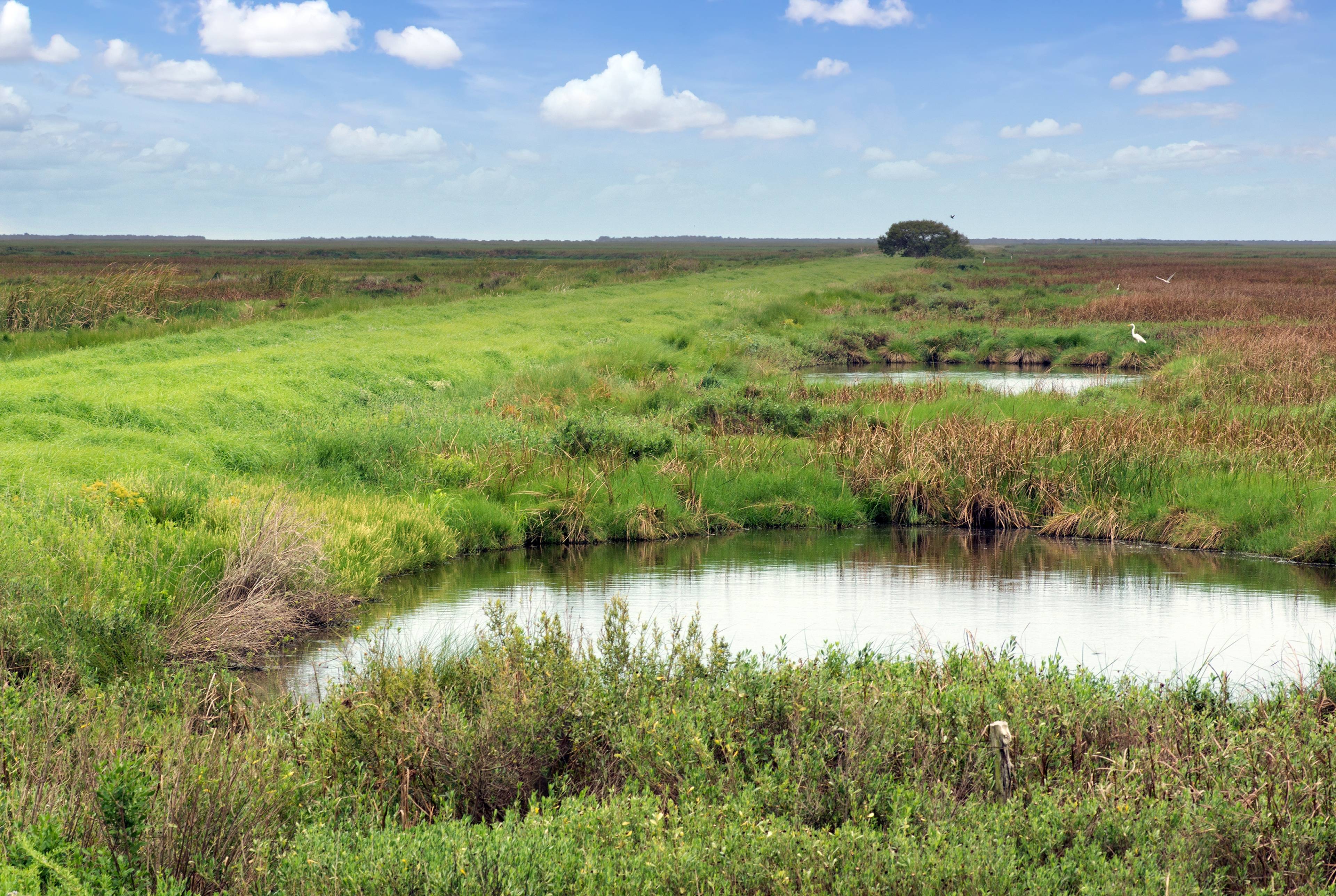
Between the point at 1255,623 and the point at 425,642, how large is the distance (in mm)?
7695

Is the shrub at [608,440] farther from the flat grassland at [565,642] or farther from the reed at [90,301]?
the reed at [90,301]

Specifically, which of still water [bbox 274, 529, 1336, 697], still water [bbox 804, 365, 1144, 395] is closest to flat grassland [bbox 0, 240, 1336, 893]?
still water [bbox 274, 529, 1336, 697]

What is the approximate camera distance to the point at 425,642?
9000 millimetres

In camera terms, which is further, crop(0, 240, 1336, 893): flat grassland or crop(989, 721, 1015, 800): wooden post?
crop(989, 721, 1015, 800): wooden post

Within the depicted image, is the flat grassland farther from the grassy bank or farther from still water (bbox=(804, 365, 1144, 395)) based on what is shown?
still water (bbox=(804, 365, 1144, 395))

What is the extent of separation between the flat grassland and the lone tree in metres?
87.7

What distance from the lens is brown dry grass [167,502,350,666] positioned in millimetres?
9047

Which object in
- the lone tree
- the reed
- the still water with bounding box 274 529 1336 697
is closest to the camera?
the still water with bounding box 274 529 1336 697

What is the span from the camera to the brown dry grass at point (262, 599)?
9.05 metres

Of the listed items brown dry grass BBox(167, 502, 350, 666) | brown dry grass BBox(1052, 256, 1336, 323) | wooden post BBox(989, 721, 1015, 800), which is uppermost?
brown dry grass BBox(1052, 256, 1336, 323)

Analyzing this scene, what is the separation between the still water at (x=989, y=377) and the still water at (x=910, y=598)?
8.43 meters

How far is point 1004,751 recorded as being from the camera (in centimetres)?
525

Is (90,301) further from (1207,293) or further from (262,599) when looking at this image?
(1207,293)

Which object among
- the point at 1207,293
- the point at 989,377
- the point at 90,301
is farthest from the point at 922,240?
the point at 90,301
